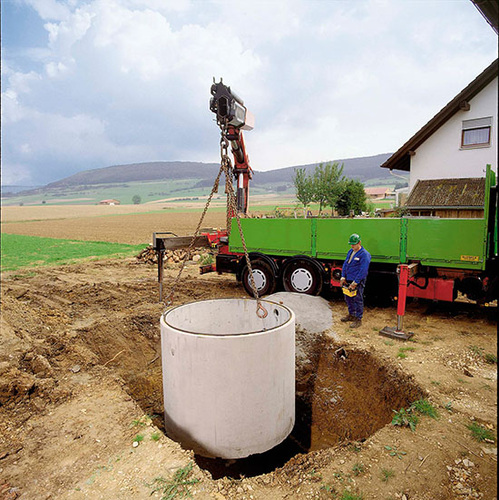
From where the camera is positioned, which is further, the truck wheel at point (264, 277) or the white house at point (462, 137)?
the white house at point (462, 137)

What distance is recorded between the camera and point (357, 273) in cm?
693

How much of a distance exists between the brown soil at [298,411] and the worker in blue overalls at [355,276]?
17.1 inches

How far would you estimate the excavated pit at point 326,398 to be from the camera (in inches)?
191

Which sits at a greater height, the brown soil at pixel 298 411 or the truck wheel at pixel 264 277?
the truck wheel at pixel 264 277

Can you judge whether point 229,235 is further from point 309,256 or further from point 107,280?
point 107,280

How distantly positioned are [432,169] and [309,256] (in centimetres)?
1069

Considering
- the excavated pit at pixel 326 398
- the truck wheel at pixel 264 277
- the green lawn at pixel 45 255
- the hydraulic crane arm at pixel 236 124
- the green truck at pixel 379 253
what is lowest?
the excavated pit at pixel 326 398

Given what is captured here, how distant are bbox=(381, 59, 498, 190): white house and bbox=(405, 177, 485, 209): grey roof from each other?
19.6 inches

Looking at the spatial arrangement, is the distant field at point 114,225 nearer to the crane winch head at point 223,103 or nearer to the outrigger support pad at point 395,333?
the crane winch head at point 223,103

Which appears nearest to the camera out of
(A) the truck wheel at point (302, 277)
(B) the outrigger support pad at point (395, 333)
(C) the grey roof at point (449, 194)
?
(B) the outrigger support pad at point (395, 333)

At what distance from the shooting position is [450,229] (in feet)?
22.9

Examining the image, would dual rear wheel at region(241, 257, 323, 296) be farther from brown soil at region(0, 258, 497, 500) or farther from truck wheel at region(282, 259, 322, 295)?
brown soil at region(0, 258, 497, 500)

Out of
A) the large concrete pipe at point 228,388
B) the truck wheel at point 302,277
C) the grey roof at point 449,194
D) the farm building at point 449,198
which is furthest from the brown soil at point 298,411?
the grey roof at point 449,194

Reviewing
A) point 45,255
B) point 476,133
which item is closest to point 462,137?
point 476,133
